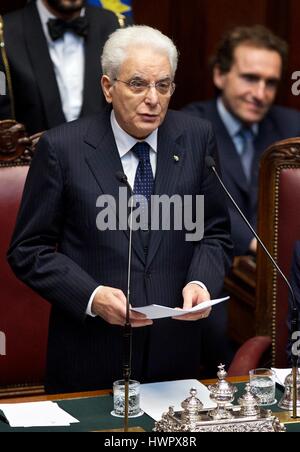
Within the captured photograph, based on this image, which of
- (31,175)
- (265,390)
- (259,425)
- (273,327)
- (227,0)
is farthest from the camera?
(227,0)

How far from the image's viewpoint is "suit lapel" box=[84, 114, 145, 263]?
2.53 meters

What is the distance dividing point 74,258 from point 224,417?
60 centimetres

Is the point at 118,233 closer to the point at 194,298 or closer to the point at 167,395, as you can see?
the point at 194,298

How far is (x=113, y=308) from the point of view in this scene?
234 centimetres

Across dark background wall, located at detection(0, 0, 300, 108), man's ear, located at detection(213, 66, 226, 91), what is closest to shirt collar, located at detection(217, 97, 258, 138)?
man's ear, located at detection(213, 66, 226, 91)

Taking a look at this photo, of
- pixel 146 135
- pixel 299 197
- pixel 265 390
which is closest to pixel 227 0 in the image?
pixel 299 197

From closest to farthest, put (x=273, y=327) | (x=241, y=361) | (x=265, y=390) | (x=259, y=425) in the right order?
(x=259, y=425) < (x=265, y=390) < (x=241, y=361) < (x=273, y=327)

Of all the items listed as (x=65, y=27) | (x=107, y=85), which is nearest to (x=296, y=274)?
(x=107, y=85)

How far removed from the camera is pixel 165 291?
2.57m

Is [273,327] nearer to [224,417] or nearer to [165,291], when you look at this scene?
[165,291]

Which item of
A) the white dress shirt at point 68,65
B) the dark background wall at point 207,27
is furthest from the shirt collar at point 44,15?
the dark background wall at point 207,27

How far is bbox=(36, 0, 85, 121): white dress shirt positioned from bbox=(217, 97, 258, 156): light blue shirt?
0.65 m

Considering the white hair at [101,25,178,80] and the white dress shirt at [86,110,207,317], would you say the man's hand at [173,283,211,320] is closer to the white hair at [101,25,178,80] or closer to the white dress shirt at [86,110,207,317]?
the white dress shirt at [86,110,207,317]

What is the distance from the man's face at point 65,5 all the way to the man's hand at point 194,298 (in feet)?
4.54
